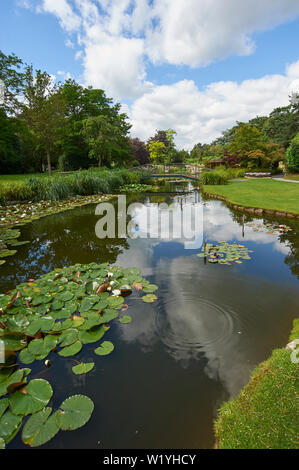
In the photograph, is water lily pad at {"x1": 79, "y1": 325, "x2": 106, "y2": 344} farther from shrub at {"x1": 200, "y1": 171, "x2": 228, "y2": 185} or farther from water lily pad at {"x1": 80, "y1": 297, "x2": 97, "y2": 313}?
shrub at {"x1": 200, "y1": 171, "x2": 228, "y2": 185}

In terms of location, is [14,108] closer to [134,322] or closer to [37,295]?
[37,295]

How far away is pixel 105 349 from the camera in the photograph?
2271 mm

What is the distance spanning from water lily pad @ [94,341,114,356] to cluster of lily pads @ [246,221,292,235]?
5365 mm

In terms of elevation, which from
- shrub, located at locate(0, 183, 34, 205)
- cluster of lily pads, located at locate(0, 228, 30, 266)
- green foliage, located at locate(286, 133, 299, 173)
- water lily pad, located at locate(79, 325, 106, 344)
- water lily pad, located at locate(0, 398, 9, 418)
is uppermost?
green foliage, located at locate(286, 133, 299, 173)

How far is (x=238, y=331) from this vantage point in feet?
8.21

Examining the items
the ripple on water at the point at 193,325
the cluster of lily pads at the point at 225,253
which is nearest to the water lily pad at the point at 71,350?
the ripple on water at the point at 193,325

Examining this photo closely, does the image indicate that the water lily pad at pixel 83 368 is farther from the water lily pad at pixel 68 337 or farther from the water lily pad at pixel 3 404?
the water lily pad at pixel 3 404

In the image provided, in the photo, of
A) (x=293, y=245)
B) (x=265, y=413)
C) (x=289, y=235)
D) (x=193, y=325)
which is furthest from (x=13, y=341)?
(x=289, y=235)

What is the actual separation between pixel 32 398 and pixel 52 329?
79cm

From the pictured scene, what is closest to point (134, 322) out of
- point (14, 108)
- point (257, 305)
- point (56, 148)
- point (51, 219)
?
point (257, 305)

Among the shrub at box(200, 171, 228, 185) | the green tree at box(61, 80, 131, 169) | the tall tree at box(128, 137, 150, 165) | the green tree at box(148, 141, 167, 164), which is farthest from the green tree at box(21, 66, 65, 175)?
the green tree at box(148, 141, 167, 164)

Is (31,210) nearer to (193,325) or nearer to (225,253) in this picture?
(225,253)

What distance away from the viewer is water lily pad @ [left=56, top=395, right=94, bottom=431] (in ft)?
5.14

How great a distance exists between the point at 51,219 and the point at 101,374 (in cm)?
719
